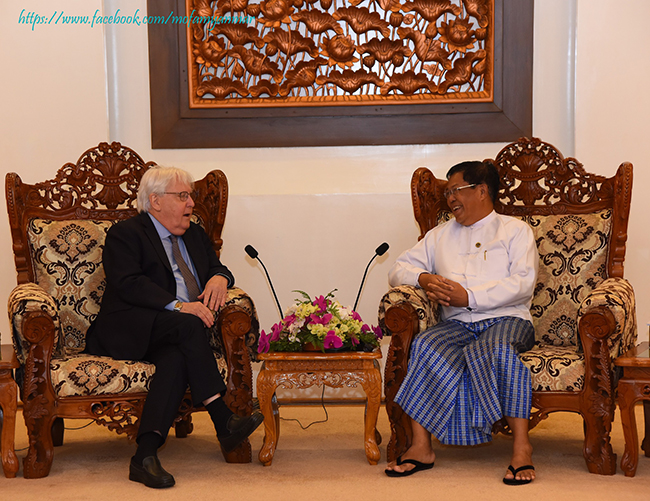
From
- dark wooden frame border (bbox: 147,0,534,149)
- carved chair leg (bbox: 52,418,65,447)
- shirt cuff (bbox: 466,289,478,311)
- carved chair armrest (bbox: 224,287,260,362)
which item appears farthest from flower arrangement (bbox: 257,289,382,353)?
dark wooden frame border (bbox: 147,0,534,149)

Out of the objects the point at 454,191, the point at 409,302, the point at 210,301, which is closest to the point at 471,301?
the point at 409,302

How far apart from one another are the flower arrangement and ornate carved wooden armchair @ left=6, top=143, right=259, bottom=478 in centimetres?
14

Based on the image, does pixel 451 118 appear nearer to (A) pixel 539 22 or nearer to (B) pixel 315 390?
(A) pixel 539 22

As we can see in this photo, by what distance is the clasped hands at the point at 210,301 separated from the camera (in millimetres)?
2826

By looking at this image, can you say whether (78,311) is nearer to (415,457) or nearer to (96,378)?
(96,378)

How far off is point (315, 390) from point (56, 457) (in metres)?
1.49

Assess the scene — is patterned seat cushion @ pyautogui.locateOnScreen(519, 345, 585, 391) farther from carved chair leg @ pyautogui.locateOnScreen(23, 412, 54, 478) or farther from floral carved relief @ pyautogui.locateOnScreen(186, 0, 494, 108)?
carved chair leg @ pyautogui.locateOnScreen(23, 412, 54, 478)

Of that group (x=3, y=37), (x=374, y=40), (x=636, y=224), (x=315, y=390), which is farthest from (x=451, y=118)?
(x=3, y=37)

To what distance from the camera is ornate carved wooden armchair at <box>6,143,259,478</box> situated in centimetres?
265

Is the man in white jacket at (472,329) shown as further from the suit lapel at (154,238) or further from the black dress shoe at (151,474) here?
the suit lapel at (154,238)

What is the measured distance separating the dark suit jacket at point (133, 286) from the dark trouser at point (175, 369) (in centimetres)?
7

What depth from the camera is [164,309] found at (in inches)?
112

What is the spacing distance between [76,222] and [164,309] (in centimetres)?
78

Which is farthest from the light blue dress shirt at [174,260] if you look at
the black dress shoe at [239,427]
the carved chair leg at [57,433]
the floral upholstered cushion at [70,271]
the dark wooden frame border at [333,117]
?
the dark wooden frame border at [333,117]
